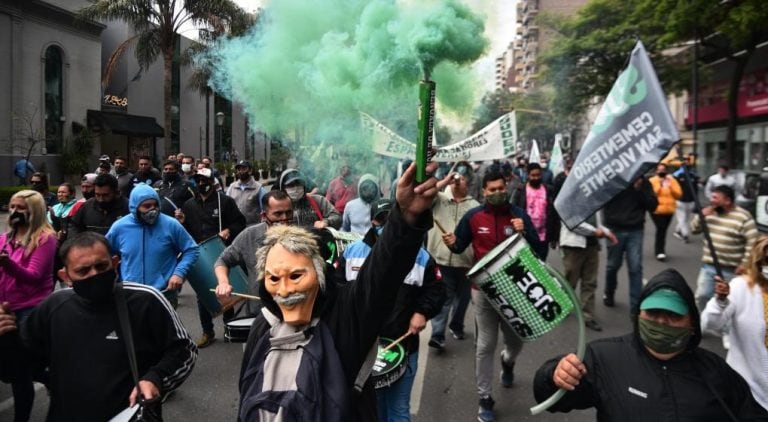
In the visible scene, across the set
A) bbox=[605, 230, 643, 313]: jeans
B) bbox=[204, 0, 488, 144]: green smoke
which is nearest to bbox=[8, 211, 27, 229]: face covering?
bbox=[605, 230, 643, 313]: jeans

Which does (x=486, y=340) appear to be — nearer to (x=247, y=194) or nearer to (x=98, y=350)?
(x=98, y=350)

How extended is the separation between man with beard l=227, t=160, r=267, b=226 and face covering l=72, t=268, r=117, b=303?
5.36 metres

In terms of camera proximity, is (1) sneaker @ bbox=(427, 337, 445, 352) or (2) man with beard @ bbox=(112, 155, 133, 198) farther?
(2) man with beard @ bbox=(112, 155, 133, 198)

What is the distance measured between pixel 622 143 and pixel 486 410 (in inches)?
81.9

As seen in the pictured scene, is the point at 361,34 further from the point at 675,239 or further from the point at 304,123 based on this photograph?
the point at 675,239

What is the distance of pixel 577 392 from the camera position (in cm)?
230

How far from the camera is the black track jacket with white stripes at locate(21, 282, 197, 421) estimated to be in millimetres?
2504

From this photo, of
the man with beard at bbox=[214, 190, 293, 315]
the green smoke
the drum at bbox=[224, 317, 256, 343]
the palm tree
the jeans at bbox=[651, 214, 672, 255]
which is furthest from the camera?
the palm tree

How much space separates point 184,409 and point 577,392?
3.23 metres

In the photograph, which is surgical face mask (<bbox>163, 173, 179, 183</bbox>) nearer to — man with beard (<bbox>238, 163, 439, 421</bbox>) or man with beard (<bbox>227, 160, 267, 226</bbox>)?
man with beard (<bbox>227, 160, 267, 226</bbox>)

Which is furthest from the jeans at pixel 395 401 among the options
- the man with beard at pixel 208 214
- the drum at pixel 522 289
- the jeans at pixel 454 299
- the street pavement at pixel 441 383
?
the man with beard at pixel 208 214

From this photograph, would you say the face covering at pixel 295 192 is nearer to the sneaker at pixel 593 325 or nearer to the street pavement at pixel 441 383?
the street pavement at pixel 441 383

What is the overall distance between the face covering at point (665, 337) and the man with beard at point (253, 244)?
99.2 inches

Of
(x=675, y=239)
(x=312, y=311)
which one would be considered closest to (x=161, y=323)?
(x=312, y=311)
